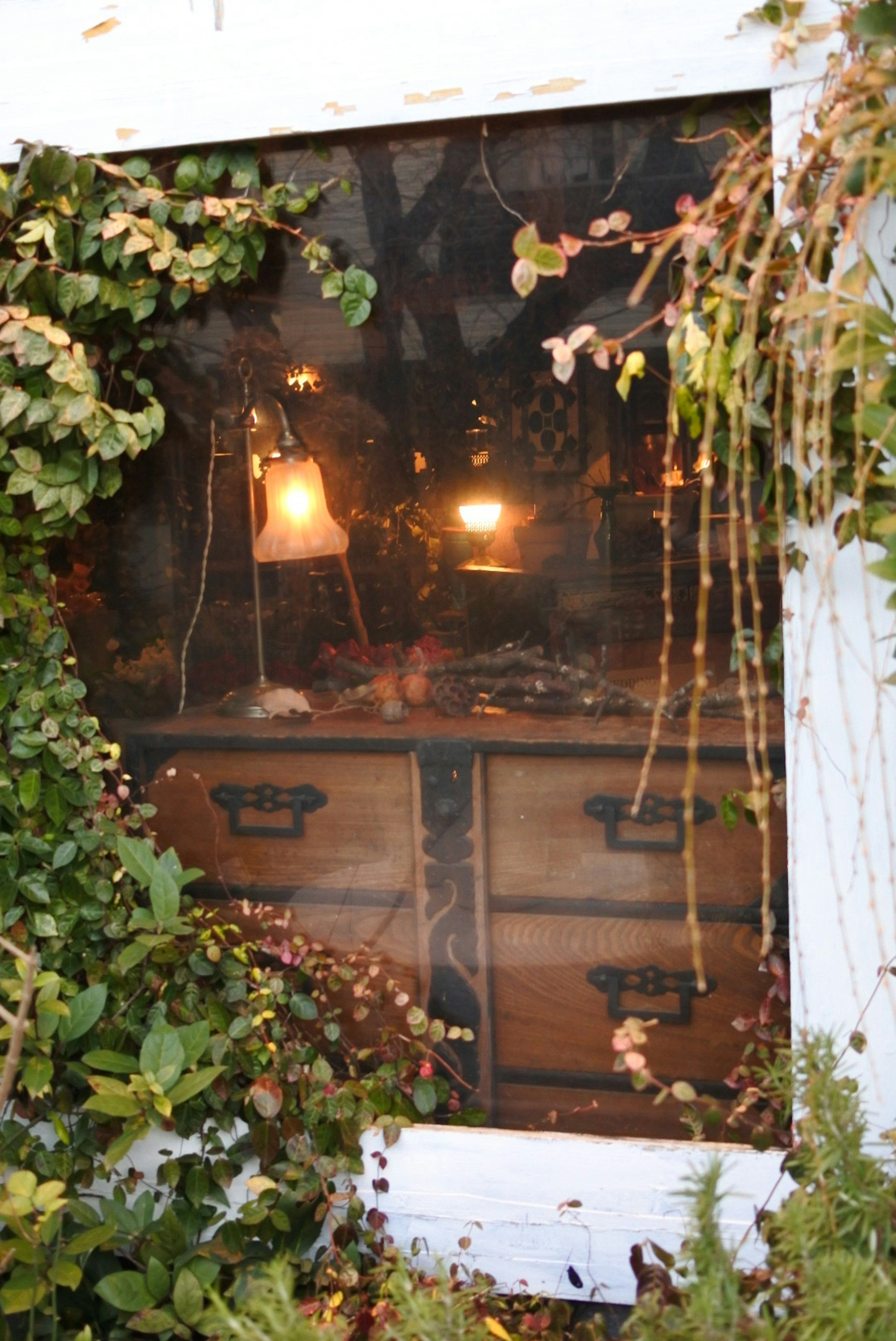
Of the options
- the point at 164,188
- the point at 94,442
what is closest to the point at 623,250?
the point at 164,188

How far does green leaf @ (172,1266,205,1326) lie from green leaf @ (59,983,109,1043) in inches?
16.7

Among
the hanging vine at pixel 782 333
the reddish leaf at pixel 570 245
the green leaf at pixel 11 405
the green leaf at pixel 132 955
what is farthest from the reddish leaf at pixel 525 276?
the green leaf at pixel 132 955

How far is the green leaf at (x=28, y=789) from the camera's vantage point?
2084mm

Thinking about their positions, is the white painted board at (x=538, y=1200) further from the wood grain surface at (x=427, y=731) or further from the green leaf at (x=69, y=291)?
the green leaf at (x=69, y=291)

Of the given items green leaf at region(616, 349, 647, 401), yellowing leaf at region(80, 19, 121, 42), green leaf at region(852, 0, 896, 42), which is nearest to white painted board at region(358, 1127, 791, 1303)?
green leaf at region(616, 349, 647, 401)

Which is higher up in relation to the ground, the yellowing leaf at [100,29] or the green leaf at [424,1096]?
the yellowing leaf at [100,29]

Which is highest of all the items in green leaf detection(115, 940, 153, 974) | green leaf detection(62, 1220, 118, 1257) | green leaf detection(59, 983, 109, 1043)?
green leaf detection(115, 940, 153, 974)

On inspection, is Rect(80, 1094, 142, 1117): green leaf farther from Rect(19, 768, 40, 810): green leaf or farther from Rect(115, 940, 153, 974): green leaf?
Rect(19, 768, 40, 810): green leaf

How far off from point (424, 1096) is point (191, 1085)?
0.44m

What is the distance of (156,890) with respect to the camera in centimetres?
207

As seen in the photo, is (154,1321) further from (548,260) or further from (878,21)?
(878,21)

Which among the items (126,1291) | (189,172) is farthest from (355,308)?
(126,1291)

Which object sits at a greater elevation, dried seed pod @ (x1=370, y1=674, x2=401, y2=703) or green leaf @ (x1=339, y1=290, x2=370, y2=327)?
green leaf @ (x1=339, y1=290, x2=370, y2=327)

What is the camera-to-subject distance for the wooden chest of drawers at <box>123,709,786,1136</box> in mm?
2064
